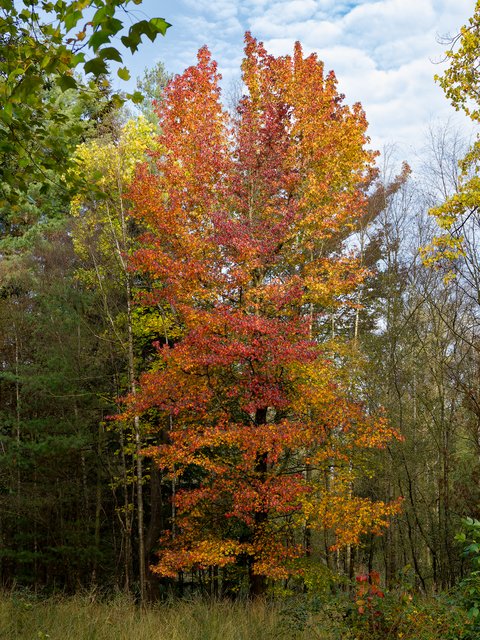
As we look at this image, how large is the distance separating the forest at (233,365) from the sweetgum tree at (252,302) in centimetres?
6

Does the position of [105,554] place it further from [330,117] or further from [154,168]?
[330,117]

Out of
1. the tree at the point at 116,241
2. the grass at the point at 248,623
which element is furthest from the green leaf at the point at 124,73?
the tree at the point at 116,241

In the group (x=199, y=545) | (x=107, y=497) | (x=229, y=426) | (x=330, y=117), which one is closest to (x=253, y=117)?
(x=330, y=117)

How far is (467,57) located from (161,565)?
10.0 metres

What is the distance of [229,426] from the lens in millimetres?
11281

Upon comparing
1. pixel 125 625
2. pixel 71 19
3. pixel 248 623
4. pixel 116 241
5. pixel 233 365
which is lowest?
pixel 248 623

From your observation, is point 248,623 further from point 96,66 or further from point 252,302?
point 96,66

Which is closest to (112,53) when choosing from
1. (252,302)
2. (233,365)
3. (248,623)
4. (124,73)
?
(124,73)

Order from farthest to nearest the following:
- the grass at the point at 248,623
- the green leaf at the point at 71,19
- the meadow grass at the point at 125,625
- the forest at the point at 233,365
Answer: the forest at the point at 233,365 → the meadow grass at the point at 125,625 → the grass at the point at 248,623 → the green leaf at the point at 71,19

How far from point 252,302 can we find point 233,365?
151 centimetres

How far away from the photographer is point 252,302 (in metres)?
11.4

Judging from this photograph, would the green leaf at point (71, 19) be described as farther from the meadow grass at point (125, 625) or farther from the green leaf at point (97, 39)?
the meadow grass at point (125, 625)

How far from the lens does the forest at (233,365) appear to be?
7789 mm

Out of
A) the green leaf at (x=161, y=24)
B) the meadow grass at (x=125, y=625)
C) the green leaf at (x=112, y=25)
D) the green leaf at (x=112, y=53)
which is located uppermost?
the green leaf at (x=161, y=24)
